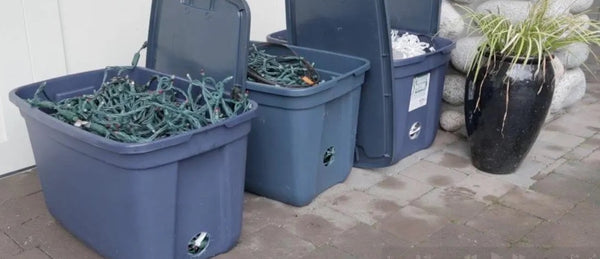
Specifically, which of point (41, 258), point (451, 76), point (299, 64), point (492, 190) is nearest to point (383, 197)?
point (492, 190)

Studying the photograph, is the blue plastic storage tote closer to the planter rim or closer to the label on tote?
the label on tote

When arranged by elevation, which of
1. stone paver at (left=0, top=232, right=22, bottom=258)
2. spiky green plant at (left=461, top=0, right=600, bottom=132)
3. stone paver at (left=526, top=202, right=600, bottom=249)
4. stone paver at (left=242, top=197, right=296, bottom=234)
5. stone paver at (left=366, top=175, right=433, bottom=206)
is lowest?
stone paver at (left=526, top=202, right=600, bottom=249)

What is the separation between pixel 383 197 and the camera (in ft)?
8.80

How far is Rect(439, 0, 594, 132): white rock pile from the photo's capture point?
326 centimetres

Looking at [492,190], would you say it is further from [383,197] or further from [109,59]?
[109,59]

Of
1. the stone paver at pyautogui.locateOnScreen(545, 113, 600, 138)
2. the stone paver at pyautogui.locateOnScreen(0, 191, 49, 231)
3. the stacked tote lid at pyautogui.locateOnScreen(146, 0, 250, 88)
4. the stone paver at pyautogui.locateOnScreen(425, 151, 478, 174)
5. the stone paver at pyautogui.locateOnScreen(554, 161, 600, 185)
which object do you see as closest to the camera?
the stacked tote lid at pyautogui.locateOnScreen(146, 0, 250, 88)

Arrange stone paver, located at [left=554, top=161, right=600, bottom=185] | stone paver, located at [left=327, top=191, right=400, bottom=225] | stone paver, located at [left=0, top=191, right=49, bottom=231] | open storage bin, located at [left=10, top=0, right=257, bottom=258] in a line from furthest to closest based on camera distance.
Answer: stone paver, located at [left=554, top=161, right=600, bottom=185]
stone paver, located at [left=327, top=191, right=400, bottom=225]
stone paver, located at [left=0, top=191, right=49, bottom=231]
open storage bin, located at [left=10, top=0, right=257, bottom=258]

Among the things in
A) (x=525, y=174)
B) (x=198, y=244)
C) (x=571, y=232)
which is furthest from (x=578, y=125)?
(x=198, y=244)

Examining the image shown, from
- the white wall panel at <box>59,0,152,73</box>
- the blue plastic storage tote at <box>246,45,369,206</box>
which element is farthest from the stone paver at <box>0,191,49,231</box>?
the blue plastic storage tote at <box>246,45,369,206</box>

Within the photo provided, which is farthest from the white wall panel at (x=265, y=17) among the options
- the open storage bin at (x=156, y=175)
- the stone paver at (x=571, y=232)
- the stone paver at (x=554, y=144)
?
the stone paver at (x=571, y=232)

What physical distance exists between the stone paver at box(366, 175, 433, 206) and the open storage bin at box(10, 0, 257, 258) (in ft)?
2.61

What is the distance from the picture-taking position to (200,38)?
234 cm

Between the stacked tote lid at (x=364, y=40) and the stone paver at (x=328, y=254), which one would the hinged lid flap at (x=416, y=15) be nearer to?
the stacked tote lid at (x=364, y=40)

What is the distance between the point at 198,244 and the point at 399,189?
1.07 m
